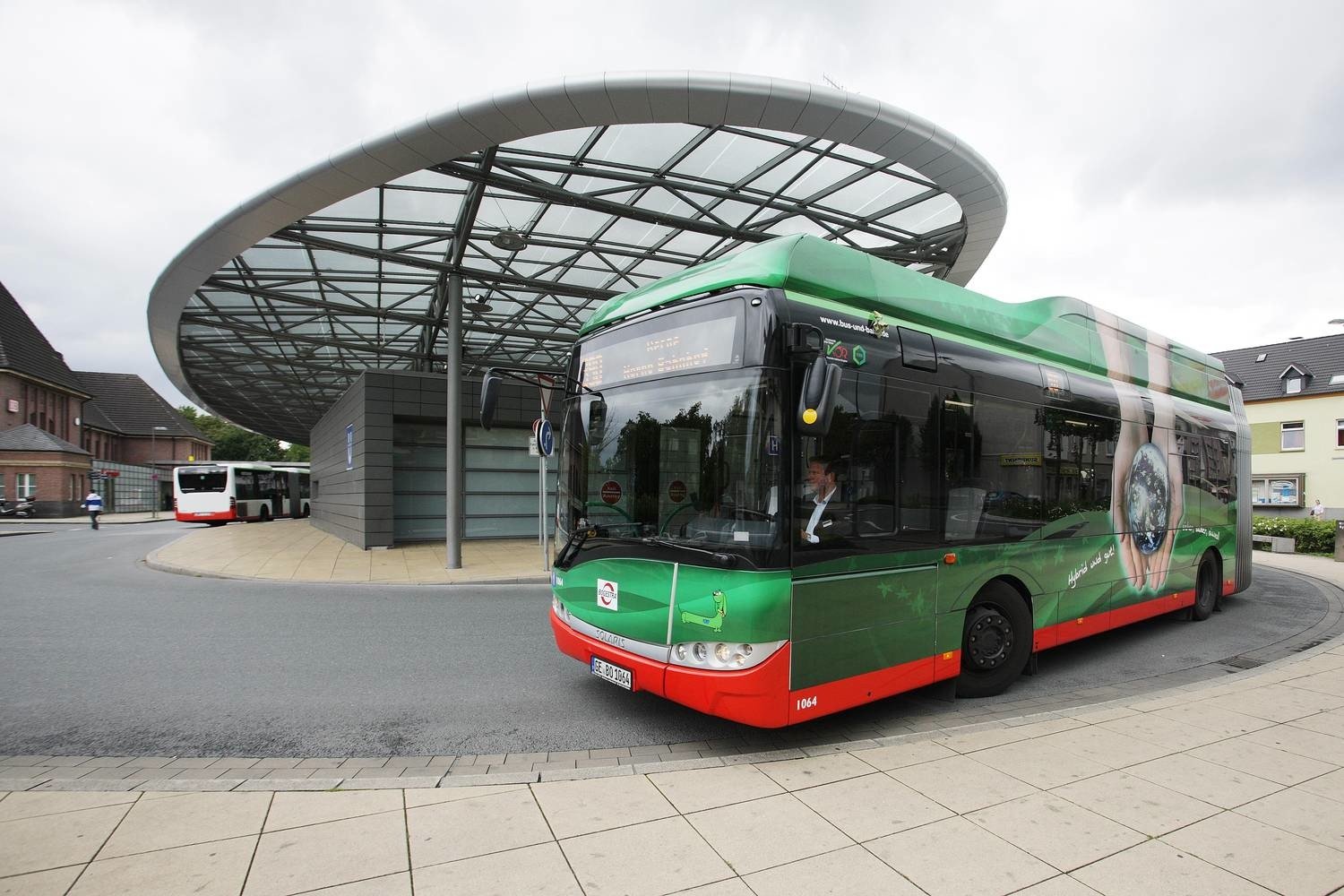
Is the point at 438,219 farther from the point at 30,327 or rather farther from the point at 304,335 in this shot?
the point at 30,327

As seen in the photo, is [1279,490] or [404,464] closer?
[404,464]

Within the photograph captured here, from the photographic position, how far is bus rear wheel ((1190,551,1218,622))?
8617 mm

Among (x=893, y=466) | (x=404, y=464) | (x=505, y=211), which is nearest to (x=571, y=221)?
(x=505, y=211)

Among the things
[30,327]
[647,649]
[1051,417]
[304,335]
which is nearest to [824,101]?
[1051,417]

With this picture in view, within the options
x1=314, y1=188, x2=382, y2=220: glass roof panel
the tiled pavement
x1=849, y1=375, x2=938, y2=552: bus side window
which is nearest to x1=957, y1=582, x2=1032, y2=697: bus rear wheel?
the tiled pavement

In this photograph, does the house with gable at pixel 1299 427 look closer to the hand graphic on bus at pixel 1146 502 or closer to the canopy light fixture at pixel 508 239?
the hand graphic on bus at pixel 1146 502

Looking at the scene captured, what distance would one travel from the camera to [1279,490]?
3384 cm

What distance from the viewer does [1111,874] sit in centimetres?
285

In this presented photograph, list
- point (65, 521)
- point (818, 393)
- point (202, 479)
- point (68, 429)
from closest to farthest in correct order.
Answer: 1. point (818, 393)
2. point (202, 479)
3. point (65, 521)
4. point (68, 429)

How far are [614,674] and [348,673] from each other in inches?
122

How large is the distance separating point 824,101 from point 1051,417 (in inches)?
224

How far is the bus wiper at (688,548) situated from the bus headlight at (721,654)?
0.47 m

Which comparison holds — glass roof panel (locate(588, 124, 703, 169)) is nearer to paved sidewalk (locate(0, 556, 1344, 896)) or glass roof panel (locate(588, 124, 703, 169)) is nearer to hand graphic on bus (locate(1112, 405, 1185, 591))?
hand graphic on bus (locate(1112, 405, 1185, 591))

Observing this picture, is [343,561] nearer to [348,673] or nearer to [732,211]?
[348,673]
